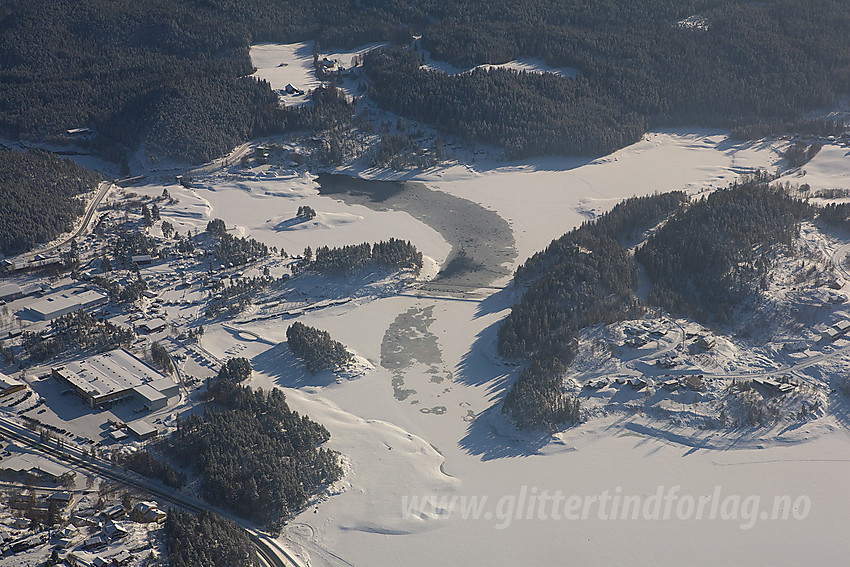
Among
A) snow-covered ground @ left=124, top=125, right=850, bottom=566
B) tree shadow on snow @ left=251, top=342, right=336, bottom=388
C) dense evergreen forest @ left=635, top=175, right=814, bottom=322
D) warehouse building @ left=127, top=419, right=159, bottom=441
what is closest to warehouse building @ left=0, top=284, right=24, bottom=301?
snow-covered ground @ left=124, top=125, right=850, bottom=566

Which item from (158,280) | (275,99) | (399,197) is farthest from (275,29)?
(158,280)

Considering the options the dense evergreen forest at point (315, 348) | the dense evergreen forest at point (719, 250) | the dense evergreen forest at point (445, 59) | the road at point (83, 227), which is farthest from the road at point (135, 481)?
the dense evergreen forest at point (445, 59)

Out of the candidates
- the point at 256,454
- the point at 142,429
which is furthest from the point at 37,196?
the point at 256,454

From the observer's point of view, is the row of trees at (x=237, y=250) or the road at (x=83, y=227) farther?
the road at (x=83, y=227)

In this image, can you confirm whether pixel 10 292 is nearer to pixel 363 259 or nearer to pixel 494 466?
pixel 363 259

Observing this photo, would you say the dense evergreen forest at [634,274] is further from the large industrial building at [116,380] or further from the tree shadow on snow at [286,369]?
the large industrial building at [116,380]

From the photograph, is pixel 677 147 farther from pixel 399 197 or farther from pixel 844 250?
pixel 844 250
